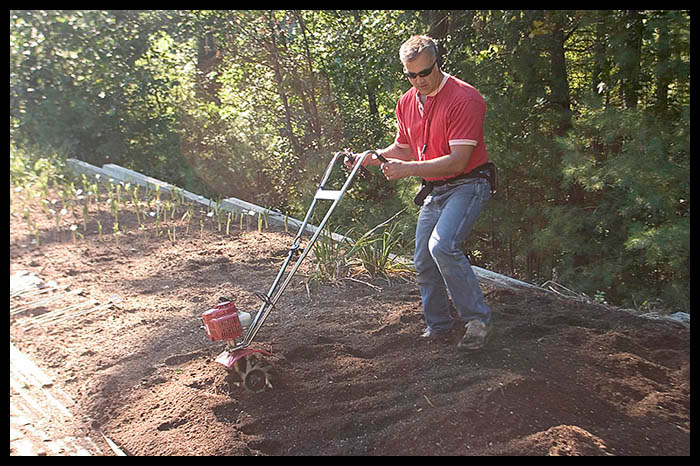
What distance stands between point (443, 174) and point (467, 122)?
0.82 ft

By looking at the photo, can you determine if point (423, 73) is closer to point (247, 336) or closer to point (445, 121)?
point (445, 121)

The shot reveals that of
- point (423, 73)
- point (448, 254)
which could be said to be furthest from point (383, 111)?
point (448, 254)

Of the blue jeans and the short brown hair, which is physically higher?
the short brown hair

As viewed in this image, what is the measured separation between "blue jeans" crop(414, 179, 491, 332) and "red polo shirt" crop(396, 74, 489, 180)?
0.15m

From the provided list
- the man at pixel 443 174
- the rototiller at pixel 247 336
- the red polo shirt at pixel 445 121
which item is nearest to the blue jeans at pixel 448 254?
the man at pixel 443 174

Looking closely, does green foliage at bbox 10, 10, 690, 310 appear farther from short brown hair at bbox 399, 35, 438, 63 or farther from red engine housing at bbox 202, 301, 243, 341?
red engine housing at bbox 202, 301, 243, 341

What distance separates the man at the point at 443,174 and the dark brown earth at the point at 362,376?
0.18m

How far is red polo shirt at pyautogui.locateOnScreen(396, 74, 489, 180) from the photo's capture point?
3.12m

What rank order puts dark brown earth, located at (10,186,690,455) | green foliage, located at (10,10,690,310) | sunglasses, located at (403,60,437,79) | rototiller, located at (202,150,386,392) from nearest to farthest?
dark brown earth, located at (10,186,690,455) < rototiller, located at (202,150,386,392) < sunglasses, located at (403,60,437,79) < green foliage, located at (10,10,690,310)

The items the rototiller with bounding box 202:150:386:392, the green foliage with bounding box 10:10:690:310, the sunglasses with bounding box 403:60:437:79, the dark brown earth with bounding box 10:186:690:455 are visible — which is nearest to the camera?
the dark brown earth with bounding box 10:186:690:455

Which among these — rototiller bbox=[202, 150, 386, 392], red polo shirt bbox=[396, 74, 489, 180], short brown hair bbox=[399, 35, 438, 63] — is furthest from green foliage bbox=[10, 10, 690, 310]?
rototiller bbox=[202, 150, 386, 392]

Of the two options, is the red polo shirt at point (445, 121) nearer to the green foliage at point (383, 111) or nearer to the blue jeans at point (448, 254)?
the blue jeans at point (448, 254)

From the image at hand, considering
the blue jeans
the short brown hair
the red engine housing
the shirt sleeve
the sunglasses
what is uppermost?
the short brown hair

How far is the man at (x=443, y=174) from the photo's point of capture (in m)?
3.12
